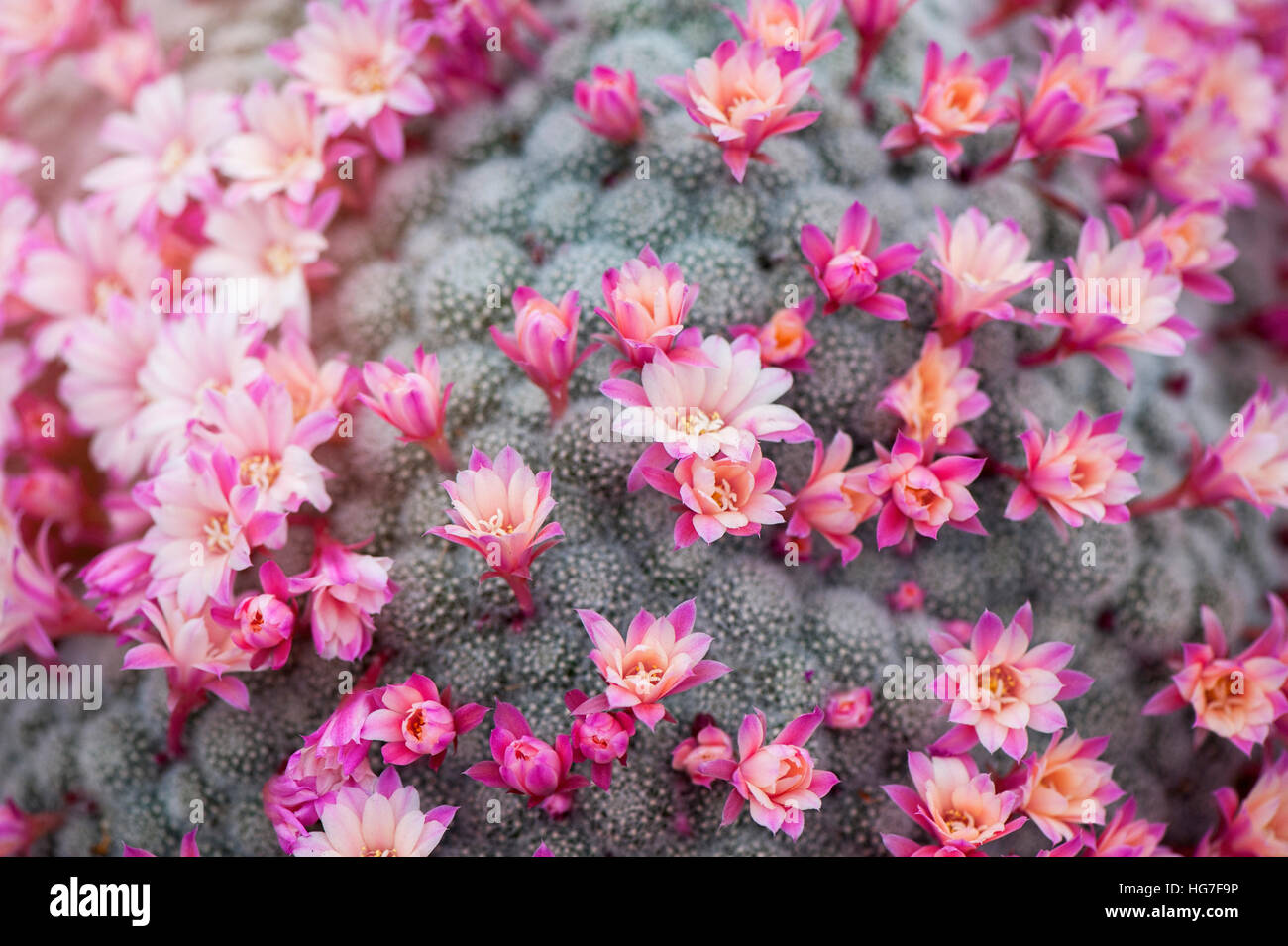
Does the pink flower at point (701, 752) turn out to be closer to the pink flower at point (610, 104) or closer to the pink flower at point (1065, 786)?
the pink flower at point (1065, 786)

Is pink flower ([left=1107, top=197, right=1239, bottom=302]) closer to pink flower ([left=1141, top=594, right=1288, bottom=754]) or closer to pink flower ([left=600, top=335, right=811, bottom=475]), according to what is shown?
pink flower ([left=1141, top=594, right=1288, bottom=754])

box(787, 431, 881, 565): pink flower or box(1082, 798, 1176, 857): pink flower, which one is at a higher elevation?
box(787, 431, 881, 565): pink flower

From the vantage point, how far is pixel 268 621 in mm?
1000

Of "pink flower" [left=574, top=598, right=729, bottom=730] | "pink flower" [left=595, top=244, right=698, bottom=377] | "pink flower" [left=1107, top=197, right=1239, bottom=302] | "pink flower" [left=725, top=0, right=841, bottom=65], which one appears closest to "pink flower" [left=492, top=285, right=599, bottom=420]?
"pink flower" [left=595, top=244, right=698, bottom=377]

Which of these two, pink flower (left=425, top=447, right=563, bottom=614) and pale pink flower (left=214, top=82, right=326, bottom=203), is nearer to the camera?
pink flower (left=425, top=447, right=563, bottom=614)

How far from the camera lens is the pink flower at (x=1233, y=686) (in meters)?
1.11

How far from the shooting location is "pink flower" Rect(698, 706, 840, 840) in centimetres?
97

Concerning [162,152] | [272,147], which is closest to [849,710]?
[272,147]

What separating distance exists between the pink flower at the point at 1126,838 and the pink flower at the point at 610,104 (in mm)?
973

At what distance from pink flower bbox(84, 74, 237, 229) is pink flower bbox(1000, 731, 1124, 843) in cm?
117

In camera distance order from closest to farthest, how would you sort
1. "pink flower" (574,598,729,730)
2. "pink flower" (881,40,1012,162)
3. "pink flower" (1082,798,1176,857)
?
"pink flower" (574,598,729,730), "pink flower" (1082,798,1176,857), "pink flower" (881,40,1012,162)

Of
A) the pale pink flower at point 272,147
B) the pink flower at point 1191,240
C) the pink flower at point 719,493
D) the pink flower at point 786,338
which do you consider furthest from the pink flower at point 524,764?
the pink flower at point 1191,240

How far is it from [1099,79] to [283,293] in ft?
3.37
